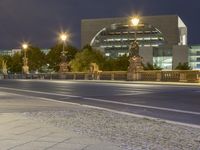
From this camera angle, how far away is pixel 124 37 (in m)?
191

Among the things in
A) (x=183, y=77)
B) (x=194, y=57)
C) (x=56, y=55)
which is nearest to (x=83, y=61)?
(x=56, y=55)

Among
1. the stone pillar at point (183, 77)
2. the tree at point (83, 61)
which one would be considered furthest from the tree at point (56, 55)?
the stone pillar at point (183, 77)

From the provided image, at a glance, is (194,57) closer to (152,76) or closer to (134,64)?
(134,64)

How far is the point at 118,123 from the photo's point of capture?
12680 mm

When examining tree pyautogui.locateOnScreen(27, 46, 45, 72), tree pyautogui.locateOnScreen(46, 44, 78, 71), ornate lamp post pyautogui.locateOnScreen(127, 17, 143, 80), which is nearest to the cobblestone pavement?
ornate lamp post pyautogui.locateOnScreen(127, 17, 143, 80)

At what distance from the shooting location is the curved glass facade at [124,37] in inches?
7350

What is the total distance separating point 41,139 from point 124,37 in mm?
182461

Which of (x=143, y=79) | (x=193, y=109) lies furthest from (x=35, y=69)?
(x=193, y=109)

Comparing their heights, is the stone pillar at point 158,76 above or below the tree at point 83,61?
below

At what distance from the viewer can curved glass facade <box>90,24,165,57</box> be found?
186700 mm

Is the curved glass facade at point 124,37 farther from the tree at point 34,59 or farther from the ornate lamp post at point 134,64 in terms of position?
the ornate lamp post at point 134,64

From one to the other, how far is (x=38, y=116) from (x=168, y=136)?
5.20m

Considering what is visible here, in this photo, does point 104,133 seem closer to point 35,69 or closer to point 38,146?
point 38,146

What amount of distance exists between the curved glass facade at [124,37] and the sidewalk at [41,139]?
172 metres
